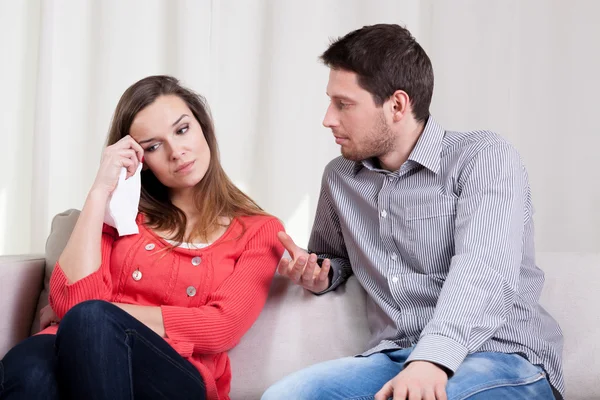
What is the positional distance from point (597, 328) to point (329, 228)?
662 millimetres

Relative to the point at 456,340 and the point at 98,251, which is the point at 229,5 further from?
the point at 456,340

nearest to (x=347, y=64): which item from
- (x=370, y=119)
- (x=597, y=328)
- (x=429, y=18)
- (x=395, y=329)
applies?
(x=370, y=119)

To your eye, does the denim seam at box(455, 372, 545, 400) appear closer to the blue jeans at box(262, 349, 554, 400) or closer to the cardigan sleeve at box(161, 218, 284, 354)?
the blue jeans at box(262, 349, 554, 400)

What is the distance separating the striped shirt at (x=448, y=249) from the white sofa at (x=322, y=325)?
0.31ft

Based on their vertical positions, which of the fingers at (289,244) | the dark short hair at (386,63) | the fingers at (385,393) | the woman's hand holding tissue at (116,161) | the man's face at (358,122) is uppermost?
the dark short hair at (386,63)

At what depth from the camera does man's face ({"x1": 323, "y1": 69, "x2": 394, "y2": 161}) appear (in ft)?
5.56

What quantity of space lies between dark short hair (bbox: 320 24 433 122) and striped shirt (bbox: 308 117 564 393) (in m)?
0.08

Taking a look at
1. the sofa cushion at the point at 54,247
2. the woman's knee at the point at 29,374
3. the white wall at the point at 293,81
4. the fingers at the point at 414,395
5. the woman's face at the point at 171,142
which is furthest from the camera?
the white wall at the point at 293,81

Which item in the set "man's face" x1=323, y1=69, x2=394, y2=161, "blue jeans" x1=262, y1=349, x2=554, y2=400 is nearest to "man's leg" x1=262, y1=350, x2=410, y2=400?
"blue jeans" x1=262, y1=349, x2=554, y2=400

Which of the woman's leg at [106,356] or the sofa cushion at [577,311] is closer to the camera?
the woman's leg at [106,356]

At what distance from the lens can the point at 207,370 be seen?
1690 millimetres

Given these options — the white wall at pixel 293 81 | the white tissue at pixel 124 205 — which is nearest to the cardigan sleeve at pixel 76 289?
the white tissue at pixel 124 205

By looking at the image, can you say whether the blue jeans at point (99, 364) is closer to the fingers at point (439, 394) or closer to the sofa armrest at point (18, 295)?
the sofa armrest at point (18, 295)

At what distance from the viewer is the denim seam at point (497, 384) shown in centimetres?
133
